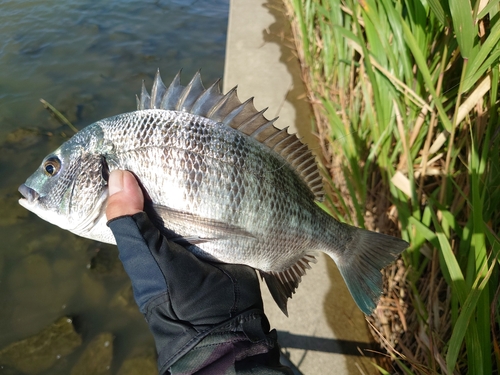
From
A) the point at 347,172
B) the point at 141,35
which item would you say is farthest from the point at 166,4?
the point at 347,172

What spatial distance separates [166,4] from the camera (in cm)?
728

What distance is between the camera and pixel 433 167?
233cm

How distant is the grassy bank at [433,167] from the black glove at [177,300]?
811mm

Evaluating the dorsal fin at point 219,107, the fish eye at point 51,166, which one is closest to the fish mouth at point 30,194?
the fish eye at point 51,166

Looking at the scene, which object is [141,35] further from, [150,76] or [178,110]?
[178,110]

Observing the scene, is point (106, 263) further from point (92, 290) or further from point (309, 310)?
point (309, 310)

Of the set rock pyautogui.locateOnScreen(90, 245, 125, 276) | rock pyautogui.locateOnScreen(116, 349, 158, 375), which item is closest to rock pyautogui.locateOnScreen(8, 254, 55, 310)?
rock pyautogui.locateOnScreen(90, 245, 125, 276)

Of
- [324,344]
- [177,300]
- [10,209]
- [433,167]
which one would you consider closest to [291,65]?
[433,167]

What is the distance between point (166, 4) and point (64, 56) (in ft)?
8.86

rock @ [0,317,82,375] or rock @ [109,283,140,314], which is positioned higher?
rock @ [109,283,140,314]

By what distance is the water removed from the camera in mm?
3000

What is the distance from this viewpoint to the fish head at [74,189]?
1554 mm

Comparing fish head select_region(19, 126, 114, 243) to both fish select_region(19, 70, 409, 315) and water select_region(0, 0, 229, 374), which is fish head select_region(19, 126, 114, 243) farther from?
water select_region(0, 0, 229, 374)

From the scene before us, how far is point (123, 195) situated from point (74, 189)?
0.29 m
